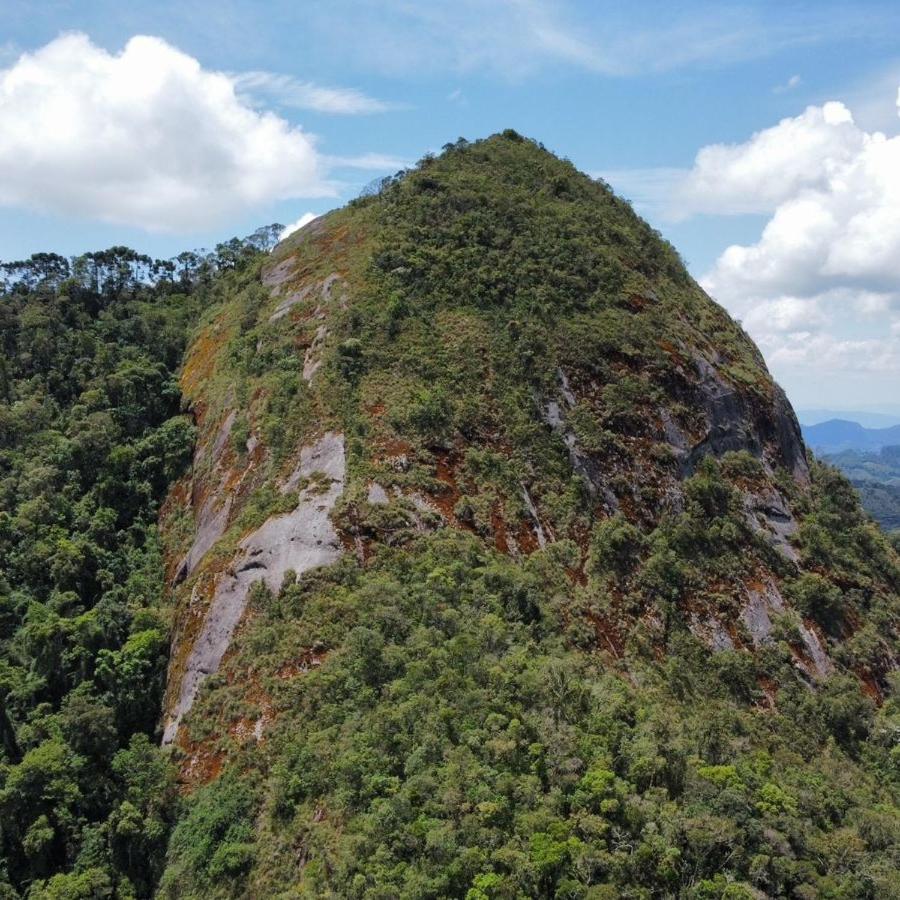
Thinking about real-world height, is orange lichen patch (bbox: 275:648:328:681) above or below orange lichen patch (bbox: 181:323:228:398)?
below

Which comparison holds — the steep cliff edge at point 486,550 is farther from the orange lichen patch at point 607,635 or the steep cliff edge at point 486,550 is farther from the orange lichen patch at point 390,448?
the orange lichen patch at point 390,448

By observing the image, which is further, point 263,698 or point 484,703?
point 263,698

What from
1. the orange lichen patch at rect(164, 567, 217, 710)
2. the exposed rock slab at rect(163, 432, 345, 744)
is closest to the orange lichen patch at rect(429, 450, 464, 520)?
the exposed rock slab at rect(163, 432, 345, 744)

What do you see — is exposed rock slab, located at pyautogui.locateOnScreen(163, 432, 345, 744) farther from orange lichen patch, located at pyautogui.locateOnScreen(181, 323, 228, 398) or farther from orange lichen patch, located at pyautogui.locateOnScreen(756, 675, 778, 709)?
orange lichen patch, located at pyautogui.locateOnScreen(181, 323, 228, 398)

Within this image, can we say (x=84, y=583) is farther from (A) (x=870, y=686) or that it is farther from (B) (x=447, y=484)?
(A) (x=870, y=686)

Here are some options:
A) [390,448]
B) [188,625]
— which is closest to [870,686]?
[390,448]

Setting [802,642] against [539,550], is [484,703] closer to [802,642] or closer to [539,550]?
[539,550]

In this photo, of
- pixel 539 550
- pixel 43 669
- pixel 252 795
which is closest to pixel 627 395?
pixel 539 550
